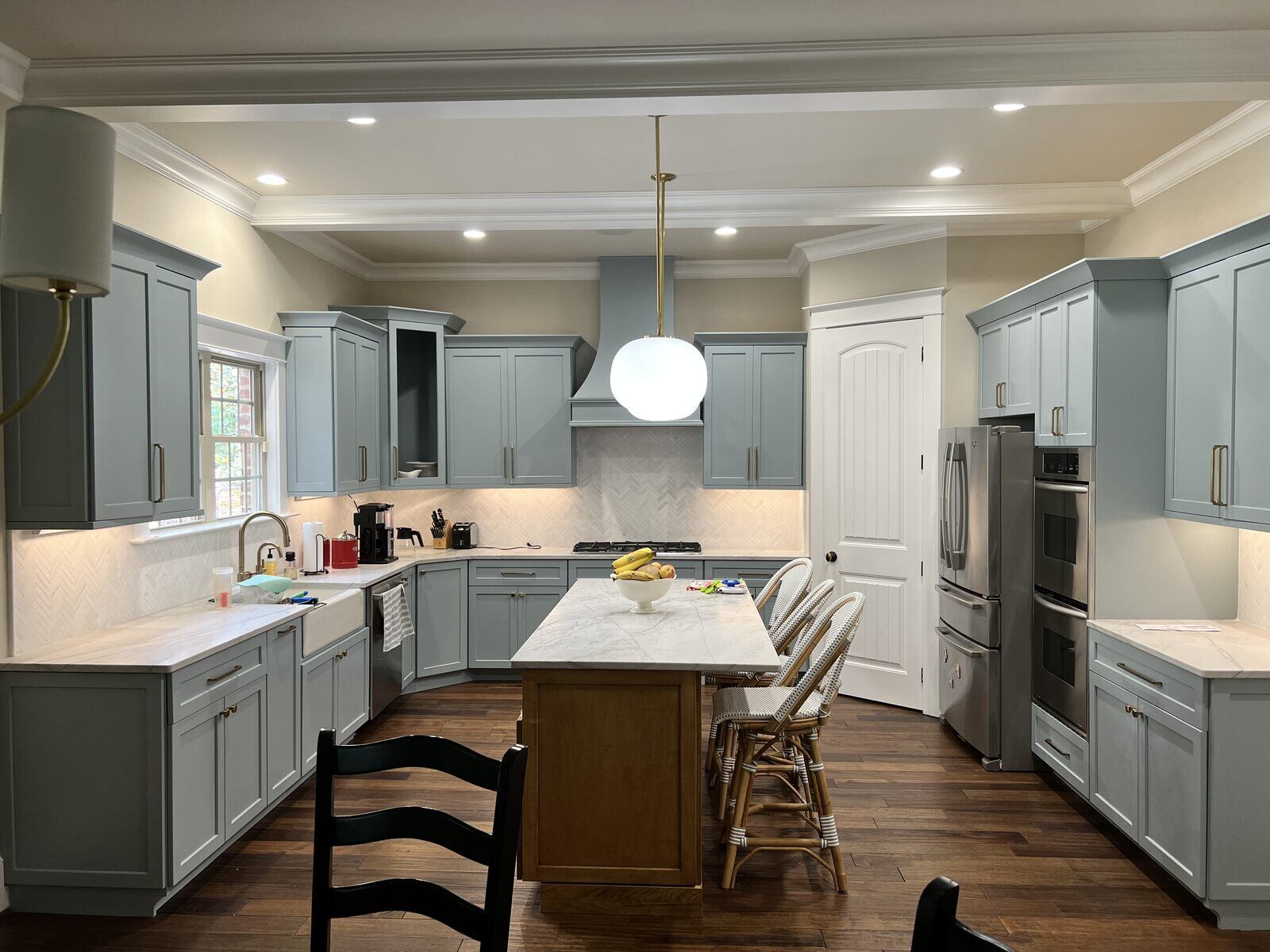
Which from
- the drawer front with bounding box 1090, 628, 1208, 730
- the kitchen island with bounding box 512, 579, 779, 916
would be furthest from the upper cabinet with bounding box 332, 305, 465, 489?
the drawer front with bounding box 1090, 628, 1208, 730

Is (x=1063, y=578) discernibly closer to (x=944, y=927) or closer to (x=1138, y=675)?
(x=1138, y=675)

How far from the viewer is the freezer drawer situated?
408 cm

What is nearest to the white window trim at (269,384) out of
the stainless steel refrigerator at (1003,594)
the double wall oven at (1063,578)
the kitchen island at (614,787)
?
the kitchen island at (614,787)

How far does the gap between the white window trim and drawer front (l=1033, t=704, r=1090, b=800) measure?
4.09 meters

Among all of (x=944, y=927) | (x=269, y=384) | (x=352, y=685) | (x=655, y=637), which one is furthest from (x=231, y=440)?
(x=944, y=927)

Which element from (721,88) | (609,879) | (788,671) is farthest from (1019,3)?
(609,879)

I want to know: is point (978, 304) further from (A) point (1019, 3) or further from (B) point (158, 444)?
(B) point (158, 444)

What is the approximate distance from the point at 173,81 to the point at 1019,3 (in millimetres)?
2805

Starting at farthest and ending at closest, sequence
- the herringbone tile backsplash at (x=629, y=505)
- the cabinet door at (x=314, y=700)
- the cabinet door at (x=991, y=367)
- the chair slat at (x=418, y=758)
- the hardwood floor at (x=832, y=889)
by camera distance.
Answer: the herringbone tile backsplash at (x=629, y=505)
the cabinet door at (x=991, y=367)
the cabinet door at (x=314, y=700)
the hardwood floor at (x=832, y=889)
the chair slat at (x=418, y=758)

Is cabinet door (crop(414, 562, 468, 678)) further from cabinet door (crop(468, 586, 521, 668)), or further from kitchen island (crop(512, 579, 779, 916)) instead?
kitchen island (crop(512, 579, 779, 916))

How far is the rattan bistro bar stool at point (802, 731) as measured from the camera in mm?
2942

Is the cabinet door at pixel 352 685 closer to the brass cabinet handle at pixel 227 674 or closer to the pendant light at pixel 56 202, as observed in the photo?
the brass cabinet handle at pixel 227 674

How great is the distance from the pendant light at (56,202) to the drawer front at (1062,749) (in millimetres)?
3838

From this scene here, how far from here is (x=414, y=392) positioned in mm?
5953
